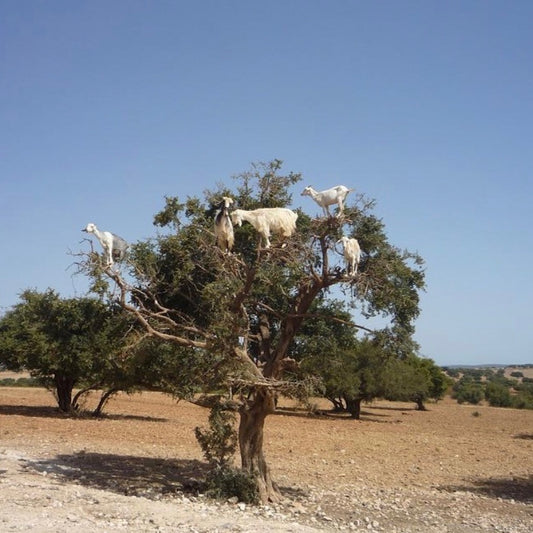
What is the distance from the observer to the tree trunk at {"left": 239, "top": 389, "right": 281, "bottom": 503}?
12.2m

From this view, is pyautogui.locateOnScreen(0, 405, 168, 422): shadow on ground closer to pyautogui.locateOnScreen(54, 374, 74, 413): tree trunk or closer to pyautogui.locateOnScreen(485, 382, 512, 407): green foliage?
pyautogui.locateOnScreen(54, 374, 74, 413): tree trunk

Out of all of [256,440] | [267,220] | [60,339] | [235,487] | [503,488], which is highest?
[267,220]

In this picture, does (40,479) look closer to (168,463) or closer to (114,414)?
(168,463)

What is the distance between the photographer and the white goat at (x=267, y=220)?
38.4 ft

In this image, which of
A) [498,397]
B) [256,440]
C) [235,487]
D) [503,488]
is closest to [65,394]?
[256,440]

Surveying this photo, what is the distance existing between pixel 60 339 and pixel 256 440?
15390 mm

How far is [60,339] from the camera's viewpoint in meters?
25.7

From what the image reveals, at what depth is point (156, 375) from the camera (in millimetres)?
25594

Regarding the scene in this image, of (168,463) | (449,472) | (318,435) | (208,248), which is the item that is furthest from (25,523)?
(318,435)

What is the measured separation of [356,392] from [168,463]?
2126 centimetres

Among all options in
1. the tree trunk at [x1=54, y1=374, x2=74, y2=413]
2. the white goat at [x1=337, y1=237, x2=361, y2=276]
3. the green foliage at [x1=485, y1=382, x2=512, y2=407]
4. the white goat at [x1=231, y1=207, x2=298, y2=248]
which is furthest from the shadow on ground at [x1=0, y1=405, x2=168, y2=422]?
the green foliage at [x1=485, y1=382, x2=512, y2=407]

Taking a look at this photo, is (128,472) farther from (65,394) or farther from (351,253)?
(65,394)

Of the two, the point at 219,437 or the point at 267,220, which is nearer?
the point at 267,220

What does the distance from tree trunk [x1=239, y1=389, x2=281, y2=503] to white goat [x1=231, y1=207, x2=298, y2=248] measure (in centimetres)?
302
